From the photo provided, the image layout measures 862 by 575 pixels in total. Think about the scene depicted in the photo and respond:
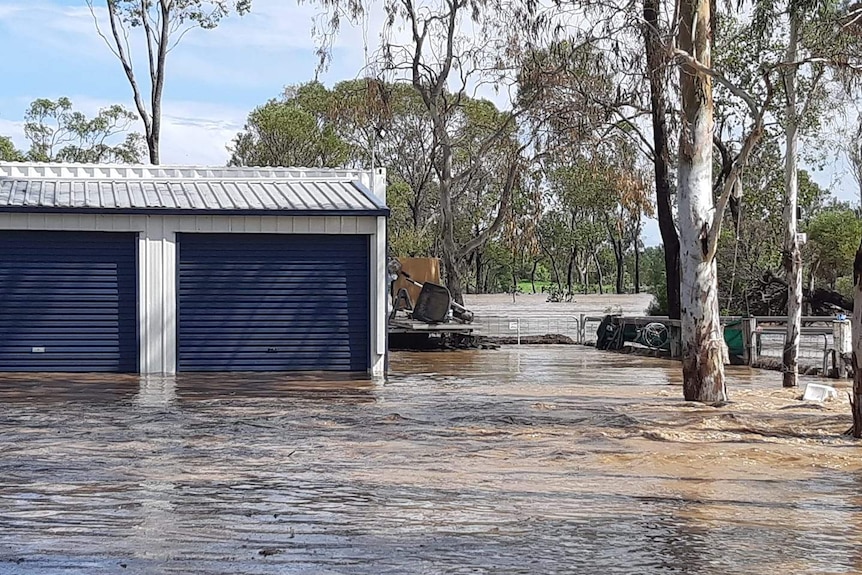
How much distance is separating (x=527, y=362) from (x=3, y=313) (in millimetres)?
11439

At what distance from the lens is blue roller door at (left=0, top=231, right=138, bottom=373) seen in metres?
22.0

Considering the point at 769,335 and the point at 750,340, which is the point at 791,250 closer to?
the point at 750,340

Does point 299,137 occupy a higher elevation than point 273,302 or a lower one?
higher

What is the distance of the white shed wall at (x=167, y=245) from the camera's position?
870 inches

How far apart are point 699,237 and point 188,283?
1014 centimetres

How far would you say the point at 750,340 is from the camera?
2628 cm

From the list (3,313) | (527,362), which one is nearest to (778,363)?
(527,362)

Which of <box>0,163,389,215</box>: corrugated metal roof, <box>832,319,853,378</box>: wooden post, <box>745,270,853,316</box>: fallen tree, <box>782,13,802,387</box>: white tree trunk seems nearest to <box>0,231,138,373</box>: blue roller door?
<box>0,163,389,215</box>: corrugated metal roof

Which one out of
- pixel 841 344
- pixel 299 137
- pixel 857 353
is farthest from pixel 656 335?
pixel 299 137

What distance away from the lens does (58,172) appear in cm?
2455

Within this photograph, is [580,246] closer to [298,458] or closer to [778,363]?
[778,363]

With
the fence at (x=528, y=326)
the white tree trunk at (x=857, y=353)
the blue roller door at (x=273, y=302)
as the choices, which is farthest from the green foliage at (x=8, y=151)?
the white tree trunk at (x=857, y=353)

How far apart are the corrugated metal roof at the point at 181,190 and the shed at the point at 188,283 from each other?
0.25ft

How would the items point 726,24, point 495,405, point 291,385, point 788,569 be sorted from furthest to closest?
point 726,24 → point 291,385 → point 495,405 → point 788,569
